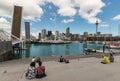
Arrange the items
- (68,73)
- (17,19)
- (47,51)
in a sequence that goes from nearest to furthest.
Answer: (68,73) < (17,19) < (47,51)

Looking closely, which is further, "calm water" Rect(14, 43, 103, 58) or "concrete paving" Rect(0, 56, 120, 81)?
"calm water" Rect(14, 43, 103, 58)

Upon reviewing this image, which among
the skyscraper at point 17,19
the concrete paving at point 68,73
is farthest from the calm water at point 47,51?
the concrete paving at point 68,73

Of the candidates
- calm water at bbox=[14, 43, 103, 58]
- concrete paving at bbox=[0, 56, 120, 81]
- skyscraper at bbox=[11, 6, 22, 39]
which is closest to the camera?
concrete paving at bbox=[0, 56, 120, 81]

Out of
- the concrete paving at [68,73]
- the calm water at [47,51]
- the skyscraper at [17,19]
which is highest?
the skyscraper at [17,19]

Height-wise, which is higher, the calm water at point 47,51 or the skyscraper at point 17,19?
the skyscraper at point 17,19

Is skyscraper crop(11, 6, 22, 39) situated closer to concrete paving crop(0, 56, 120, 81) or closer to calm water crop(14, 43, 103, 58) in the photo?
calm water crop(14, 43, 103, 58)

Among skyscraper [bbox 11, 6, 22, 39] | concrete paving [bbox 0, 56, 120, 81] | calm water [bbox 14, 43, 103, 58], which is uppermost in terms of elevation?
skyscraper [bbox 11, 6, 22, 39]

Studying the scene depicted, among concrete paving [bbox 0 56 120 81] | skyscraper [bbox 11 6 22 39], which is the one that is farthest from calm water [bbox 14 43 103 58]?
concrete paving [bbox 0 56 120 81]

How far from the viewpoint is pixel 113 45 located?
7100 cm

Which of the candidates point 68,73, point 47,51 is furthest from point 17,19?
point 68,73

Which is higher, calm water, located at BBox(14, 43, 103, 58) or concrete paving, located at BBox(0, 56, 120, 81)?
concrete paving, located at BBox(0, 56, 120, 81)

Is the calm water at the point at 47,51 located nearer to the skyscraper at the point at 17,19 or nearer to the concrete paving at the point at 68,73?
the skyscraper at the point at 17,19

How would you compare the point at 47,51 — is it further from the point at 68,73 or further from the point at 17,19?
the point at 68,73

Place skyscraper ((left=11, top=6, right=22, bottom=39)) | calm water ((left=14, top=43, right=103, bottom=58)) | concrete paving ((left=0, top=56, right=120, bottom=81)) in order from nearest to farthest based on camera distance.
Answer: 1. concrete paving ((left=0, top=56, right=120, bottom=81))
2. calm water ((left=14, top=43, right=103, bottom=58))
3. skyscraper ((left=11, top=6, right=22, bottom=39))
